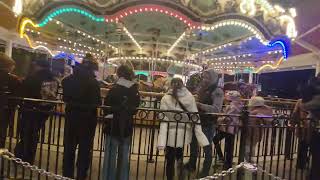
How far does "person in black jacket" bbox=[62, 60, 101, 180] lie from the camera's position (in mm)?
5344

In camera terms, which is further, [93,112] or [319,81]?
[319,81]

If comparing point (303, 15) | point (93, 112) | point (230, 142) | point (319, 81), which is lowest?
point (230, 142)

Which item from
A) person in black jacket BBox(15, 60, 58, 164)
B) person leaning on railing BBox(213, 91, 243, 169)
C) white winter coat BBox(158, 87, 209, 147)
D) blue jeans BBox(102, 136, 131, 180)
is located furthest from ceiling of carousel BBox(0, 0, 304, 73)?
blue jeans BBox(102, 136, 131, 180)

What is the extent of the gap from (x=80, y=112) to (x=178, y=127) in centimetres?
141

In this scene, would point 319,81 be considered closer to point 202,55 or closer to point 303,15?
point 202,55

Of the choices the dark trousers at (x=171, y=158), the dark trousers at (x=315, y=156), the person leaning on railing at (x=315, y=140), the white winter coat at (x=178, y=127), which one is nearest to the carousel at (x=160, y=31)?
the white winter coat at (x=178, y=127)

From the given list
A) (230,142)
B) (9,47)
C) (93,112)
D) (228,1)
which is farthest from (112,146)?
(9,47)

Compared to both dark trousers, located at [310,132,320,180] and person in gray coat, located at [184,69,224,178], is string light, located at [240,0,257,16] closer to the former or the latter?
person in gray coat, located at [184,69,224,178]

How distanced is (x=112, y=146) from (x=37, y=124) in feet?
4.98

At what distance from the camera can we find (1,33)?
2250 centimetres

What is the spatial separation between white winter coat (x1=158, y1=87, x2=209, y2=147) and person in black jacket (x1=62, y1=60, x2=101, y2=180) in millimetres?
1000

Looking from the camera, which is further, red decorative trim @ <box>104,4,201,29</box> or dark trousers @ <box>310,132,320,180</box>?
red decorative trim @ <box>104,4,201,29</box>

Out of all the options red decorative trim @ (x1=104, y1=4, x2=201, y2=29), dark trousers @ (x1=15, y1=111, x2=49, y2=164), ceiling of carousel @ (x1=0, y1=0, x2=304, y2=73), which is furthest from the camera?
ceiling of carousel @ (x1=0, y1=0, x2=304, y2=73)

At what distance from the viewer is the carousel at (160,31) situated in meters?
8.26
